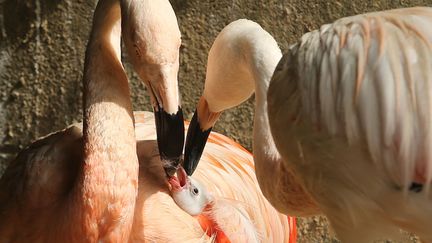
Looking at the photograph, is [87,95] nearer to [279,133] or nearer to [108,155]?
[108,155]

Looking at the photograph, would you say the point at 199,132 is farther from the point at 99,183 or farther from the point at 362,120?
the point at 362,120

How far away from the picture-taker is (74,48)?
3.36 m

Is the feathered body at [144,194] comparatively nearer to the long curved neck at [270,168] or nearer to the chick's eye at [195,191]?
the chick's eye at [195,191]

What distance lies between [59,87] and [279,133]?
1.80 metres

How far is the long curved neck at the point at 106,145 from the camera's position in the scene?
2.26m

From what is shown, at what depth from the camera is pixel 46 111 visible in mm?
3426

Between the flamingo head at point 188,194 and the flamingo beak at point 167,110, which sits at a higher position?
the flamingo beak at point 167,110

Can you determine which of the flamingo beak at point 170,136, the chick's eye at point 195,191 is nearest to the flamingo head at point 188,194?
the chick's eye at point 195,191

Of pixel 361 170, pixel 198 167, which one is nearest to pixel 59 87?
pixel 198 167

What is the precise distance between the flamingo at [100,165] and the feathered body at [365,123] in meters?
0.54

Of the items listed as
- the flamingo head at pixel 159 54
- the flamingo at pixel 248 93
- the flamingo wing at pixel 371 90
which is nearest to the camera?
the flamingo wing at pixel 371 90

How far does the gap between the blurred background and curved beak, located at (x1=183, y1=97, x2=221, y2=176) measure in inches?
24.2

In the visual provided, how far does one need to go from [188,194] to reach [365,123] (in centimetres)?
103

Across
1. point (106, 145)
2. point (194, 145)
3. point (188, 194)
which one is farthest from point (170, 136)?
point (194, 145)
